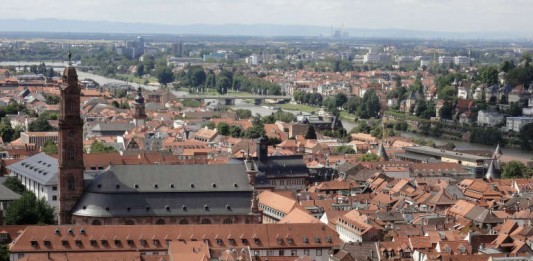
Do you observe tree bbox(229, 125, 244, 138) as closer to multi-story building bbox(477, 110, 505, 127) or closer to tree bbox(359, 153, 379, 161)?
tree bbox(359, 153, 379, 161)

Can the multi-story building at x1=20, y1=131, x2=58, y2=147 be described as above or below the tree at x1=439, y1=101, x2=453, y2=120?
above

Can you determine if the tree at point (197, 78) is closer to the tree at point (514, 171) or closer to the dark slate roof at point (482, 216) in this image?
the tree at point (514, 171)

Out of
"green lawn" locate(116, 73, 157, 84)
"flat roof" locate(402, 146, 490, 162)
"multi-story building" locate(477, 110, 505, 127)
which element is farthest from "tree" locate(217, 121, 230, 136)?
"green lawn" locate(116, 73, 157, 84)

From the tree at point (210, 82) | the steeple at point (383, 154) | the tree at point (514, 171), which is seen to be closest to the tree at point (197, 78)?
the tree at point (210, 82)

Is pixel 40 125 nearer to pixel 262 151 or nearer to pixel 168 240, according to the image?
pixel 262 151

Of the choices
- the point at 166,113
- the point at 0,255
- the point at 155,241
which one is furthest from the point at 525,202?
the point at 166,113

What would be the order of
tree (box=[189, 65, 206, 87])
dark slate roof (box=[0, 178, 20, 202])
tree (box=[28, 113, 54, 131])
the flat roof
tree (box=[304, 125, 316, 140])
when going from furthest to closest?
tree (box=[189, 65, 206, 87]) → tree (box=[304, 125, 316, 140]) → tree (box=[28, 113, 54, 131]) → the flat roof → dark slate roof (box=[0, 178, 20, 202])
